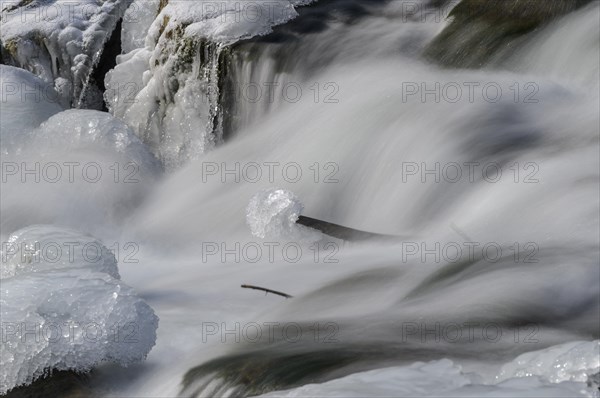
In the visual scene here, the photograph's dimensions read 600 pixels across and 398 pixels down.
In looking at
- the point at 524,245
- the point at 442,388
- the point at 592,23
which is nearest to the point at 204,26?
the point at 592,23

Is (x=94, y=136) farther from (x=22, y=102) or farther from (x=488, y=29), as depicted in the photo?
(x=488, y=29)

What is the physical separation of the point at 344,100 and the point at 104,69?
2587 mm

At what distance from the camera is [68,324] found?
132 inches

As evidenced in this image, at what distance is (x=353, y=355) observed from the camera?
2971 millimetres

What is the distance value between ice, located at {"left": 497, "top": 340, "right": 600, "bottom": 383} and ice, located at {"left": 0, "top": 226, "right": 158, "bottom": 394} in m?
1.39

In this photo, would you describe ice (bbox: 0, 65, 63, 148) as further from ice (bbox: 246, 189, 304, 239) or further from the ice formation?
ice (bbox: 246, 189, 304, 239)

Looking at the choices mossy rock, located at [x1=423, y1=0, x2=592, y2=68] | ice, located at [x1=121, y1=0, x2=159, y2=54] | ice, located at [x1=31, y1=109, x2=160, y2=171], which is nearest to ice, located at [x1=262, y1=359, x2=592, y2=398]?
mossy rock, located at [x1=423, y1=0, x2=592, y2=68]

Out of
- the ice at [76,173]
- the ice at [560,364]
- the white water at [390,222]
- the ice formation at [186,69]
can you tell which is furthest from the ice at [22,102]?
the ice at [560,364]

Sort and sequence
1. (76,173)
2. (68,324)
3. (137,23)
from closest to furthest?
1. (68,324)
2. (76,173)
3. (137,23)

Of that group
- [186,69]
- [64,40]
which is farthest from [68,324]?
[64,40]

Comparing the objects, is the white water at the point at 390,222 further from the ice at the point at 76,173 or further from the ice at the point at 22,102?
the ice at the point at 22,102

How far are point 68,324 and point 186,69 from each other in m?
3.22

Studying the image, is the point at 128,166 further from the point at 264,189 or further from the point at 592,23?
the point at 592,23

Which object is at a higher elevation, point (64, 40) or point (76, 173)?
point (64, 40)
